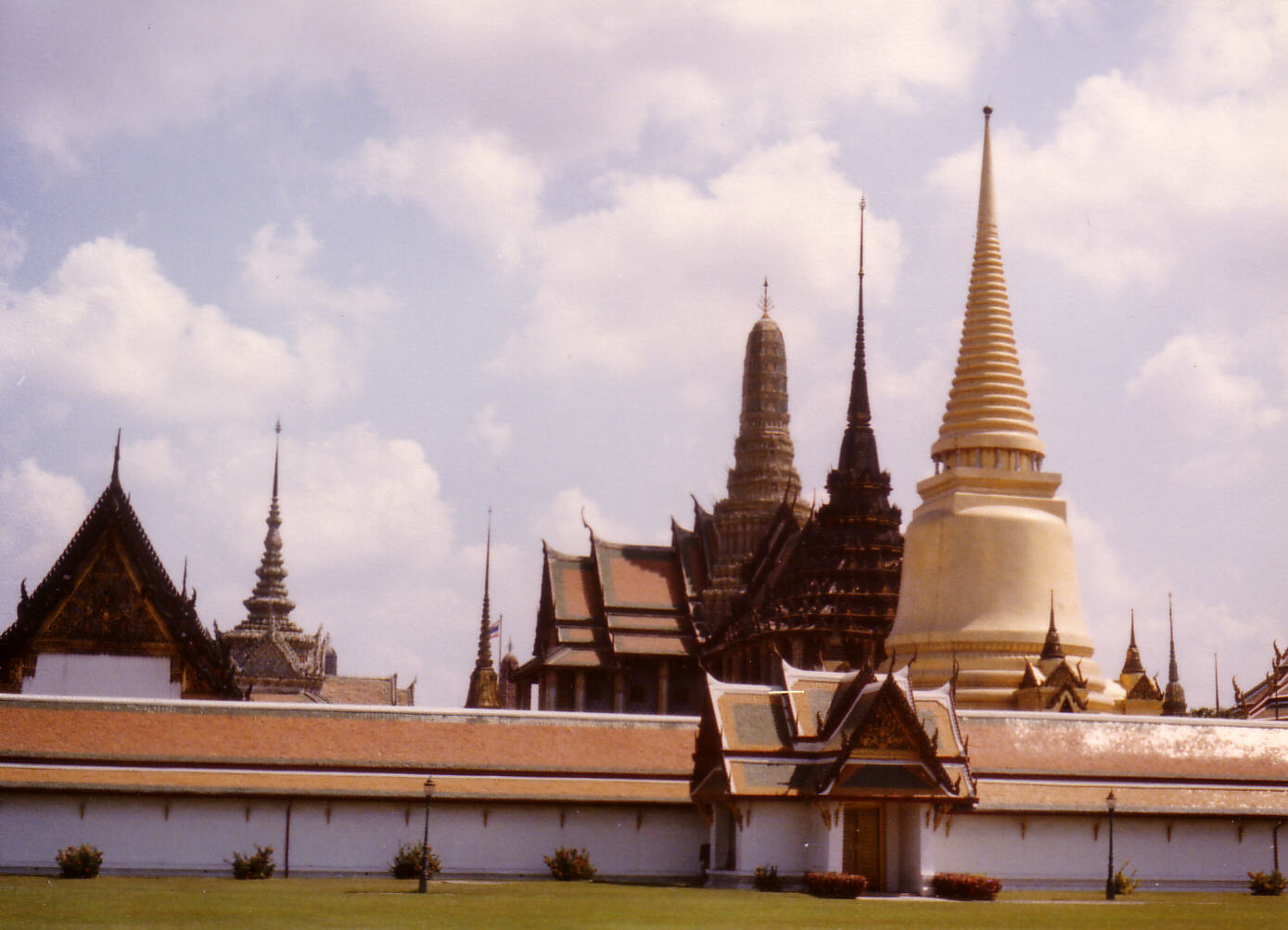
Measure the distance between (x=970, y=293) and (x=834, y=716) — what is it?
22429mm

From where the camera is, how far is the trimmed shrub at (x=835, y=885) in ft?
103

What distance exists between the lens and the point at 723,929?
2238 centimetres

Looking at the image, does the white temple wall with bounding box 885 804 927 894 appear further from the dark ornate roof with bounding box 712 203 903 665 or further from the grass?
the dark ornate roof with bounding box 712 203 903 665

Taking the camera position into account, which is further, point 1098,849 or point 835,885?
point 1098,849

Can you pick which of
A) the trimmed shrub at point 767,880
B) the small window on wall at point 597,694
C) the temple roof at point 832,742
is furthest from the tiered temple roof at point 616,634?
the trimmed shrub at point 767,880

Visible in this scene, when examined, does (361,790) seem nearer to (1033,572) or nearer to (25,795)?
(25,795)

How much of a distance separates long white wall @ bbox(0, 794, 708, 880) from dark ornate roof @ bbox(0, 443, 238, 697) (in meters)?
9.08

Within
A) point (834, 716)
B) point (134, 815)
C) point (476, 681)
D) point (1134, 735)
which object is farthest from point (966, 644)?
point (476, 681)

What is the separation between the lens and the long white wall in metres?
34.4

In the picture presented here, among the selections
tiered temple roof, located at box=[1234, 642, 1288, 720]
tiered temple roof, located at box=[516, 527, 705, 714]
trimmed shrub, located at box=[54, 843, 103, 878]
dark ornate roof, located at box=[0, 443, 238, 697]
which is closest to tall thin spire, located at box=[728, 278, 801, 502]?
tiered temple roof, located at box=[516, 527, 705, 714]

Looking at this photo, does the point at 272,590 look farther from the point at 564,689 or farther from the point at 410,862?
the point at 410,862

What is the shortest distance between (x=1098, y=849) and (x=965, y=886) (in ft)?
19.3

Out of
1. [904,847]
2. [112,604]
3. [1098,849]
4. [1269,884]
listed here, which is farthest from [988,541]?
[112,604]

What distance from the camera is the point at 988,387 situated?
170ft
